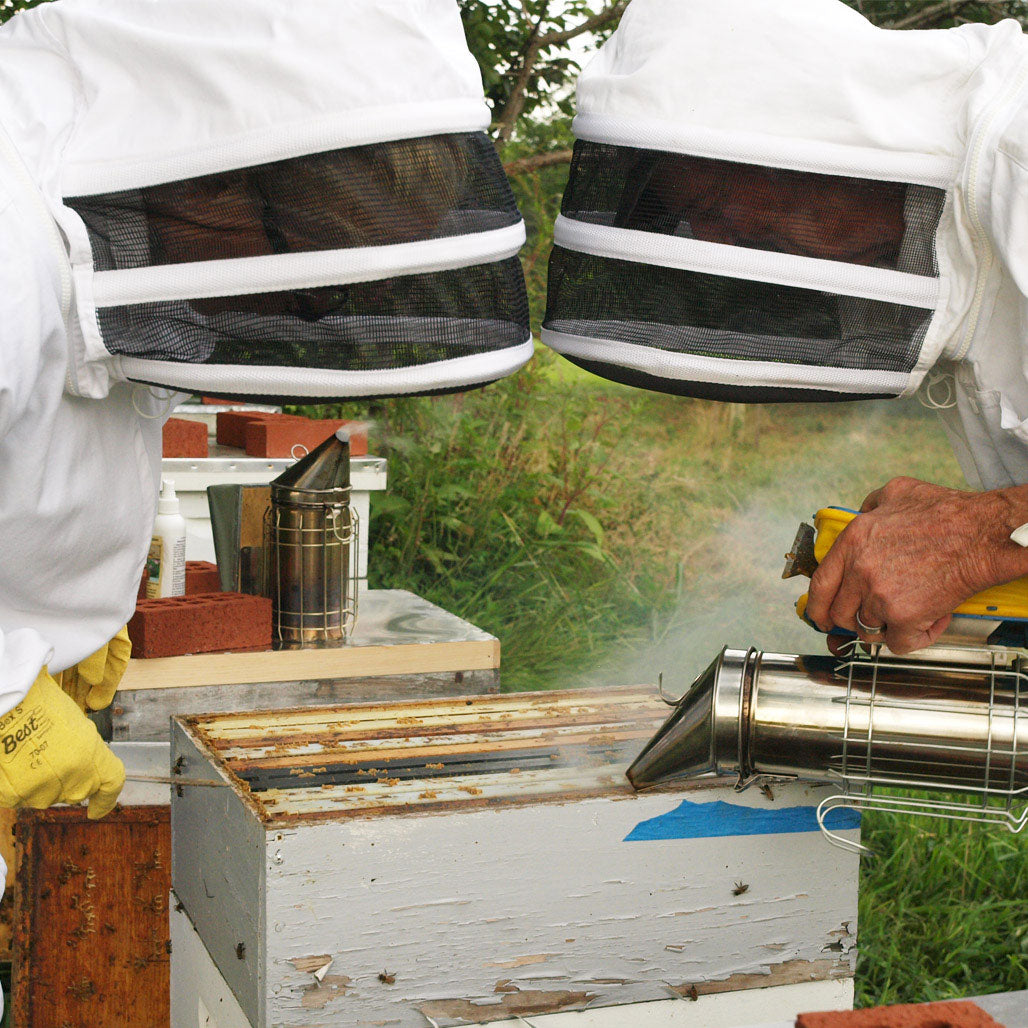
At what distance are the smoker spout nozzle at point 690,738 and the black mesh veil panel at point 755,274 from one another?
1.36 ft

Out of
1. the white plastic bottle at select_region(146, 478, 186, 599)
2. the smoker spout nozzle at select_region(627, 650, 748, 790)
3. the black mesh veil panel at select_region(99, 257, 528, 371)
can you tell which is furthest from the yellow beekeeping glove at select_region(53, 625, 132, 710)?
the smoker spout nozzle at select_region(627, 650, 748, 790)

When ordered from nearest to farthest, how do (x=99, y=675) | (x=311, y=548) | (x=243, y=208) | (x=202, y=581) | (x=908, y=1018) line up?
(x=908, y=1018), (x=243, y=208), (x=99, y=675), (x=311, y=548), (x=202, y=581)

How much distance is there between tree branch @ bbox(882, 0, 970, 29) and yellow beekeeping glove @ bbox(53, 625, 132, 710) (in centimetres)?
509

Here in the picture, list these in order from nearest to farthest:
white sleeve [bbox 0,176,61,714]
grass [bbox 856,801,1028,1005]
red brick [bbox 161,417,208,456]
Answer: white sleeve [bbox 0,176,61,714]
grass [bbox 856,801,1028,1005]
red brick [bbox 161,417,208,456]

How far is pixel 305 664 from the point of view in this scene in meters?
2.71

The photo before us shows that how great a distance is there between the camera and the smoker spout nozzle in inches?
66.3

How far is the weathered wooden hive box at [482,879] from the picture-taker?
157 centimetres

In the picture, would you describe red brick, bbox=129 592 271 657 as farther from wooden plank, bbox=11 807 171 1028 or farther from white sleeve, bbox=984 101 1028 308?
white sleeve, bbox=984 101 1028 308

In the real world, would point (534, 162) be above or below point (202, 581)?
above

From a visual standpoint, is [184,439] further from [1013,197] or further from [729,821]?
[1013,197]

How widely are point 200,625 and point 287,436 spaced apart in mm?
1330

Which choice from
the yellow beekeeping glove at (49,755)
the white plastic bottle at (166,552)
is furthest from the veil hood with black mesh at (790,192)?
the white plastic bottle at (166,552)

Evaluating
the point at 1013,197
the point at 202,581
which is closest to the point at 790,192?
the point at 1013,197

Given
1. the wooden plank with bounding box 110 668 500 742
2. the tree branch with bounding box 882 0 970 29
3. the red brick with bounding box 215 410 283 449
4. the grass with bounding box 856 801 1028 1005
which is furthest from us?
the tree branch with bounding box 882 0 970 29
